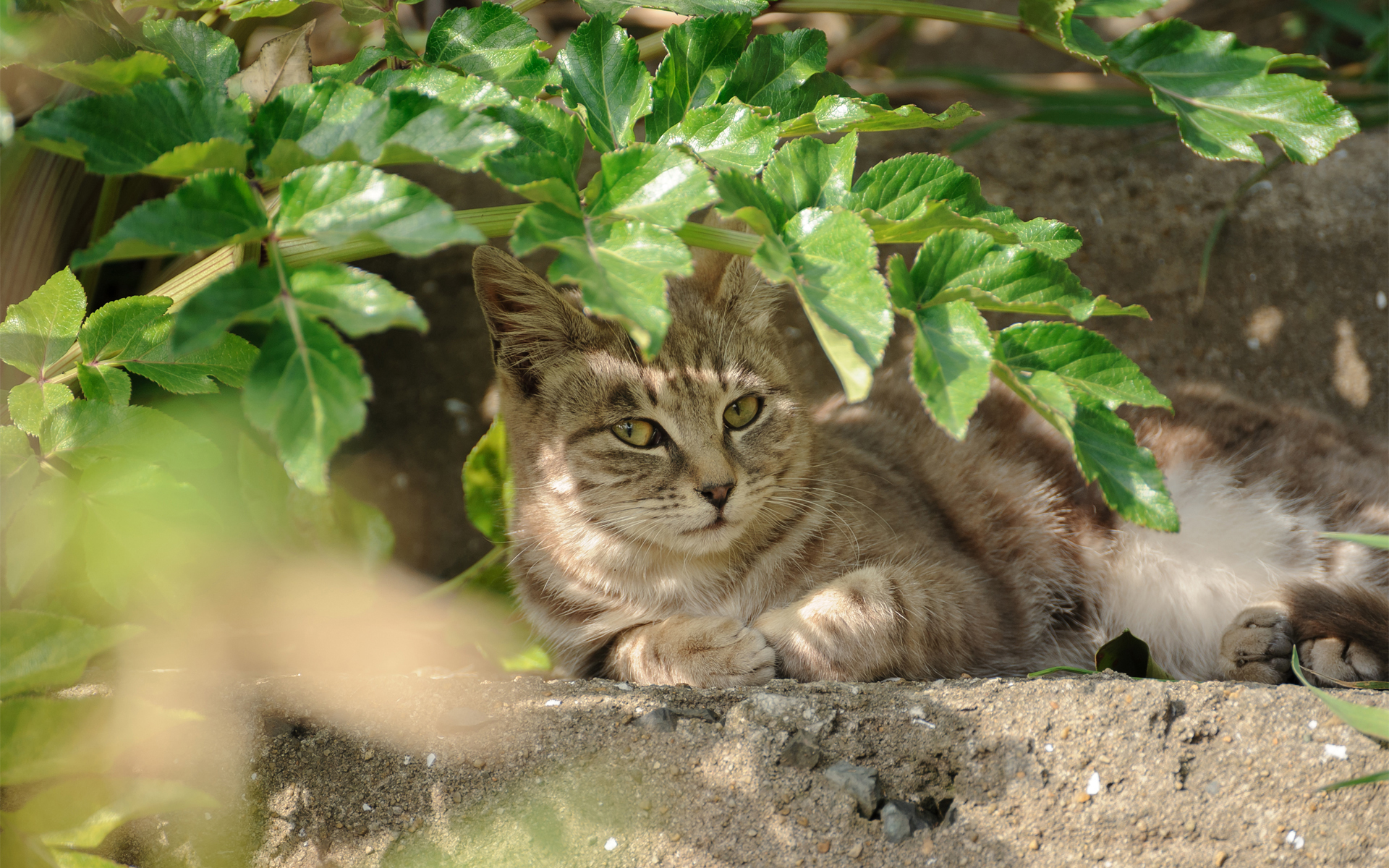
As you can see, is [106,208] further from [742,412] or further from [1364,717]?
[1364,717]

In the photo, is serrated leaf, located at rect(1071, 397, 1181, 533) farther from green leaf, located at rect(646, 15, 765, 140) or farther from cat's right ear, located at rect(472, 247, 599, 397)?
cat's right ear, located at rect(472, 247, 599, 397)

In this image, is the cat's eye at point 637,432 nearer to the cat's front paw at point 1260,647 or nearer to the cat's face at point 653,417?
the cat's face at point 653,417

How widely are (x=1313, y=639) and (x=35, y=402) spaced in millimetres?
2509

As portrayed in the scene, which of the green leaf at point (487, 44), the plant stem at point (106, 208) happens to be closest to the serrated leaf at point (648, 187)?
the green leaf at point (487, 44)

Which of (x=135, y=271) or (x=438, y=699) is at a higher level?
(x=135, y=271)

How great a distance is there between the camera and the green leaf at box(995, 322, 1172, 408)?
131 cm

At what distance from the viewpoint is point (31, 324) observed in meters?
1.55

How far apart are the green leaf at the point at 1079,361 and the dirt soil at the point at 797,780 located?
54 centimetres

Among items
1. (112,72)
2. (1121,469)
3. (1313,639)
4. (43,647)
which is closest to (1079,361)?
(1121,469)

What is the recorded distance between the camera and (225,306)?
1.00 meters

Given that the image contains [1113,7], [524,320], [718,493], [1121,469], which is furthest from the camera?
[524,320]

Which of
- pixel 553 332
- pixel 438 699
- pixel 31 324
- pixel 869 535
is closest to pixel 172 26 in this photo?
pixel 31 324

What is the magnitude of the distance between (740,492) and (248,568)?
126 cm

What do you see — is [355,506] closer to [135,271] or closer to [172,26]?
[135,271]
